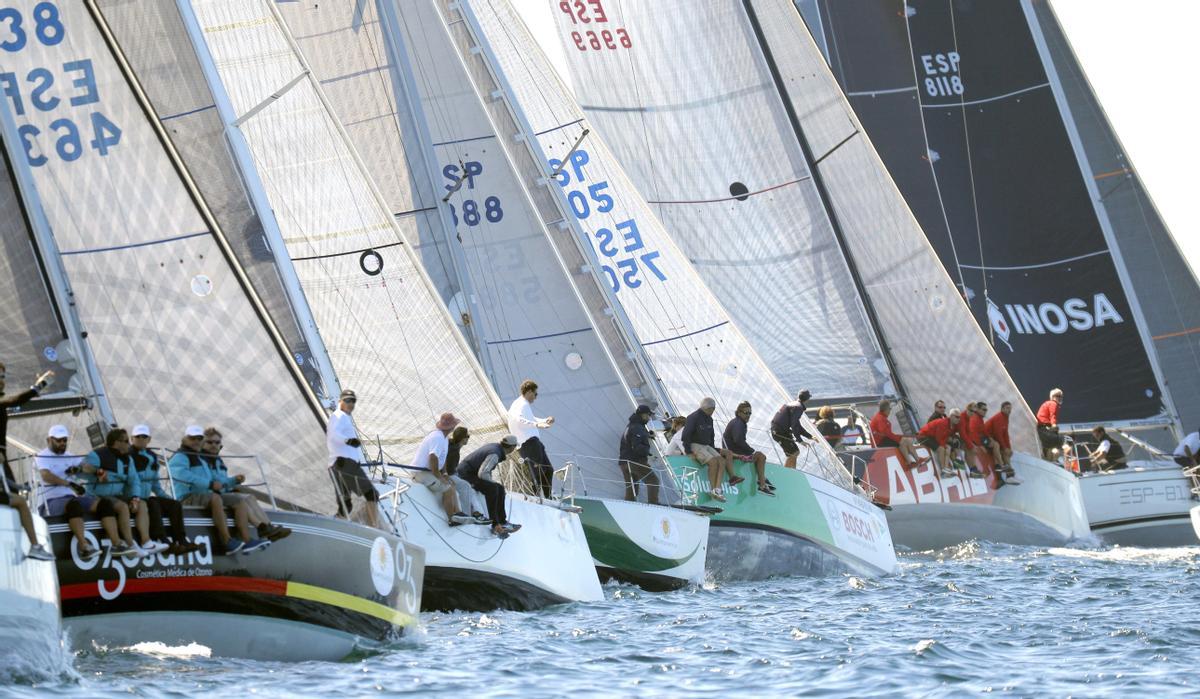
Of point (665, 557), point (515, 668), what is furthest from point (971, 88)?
point (515, 668)

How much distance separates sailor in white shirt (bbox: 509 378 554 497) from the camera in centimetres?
1468

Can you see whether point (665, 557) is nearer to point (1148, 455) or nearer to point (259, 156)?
point (259, 156)

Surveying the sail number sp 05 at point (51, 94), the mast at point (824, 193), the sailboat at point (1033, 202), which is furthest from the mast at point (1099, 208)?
the sail number sp 05 at point (51, 94)

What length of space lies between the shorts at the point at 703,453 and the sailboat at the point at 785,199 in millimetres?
5705

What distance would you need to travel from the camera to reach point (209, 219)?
12.0 metres

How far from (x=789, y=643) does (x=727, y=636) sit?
0.47m

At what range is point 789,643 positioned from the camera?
11750mm

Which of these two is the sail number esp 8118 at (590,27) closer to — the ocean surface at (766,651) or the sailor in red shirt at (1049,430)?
the sailor in red shirt at (1049,430)

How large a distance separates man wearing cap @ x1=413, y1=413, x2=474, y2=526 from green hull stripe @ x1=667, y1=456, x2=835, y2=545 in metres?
3.66

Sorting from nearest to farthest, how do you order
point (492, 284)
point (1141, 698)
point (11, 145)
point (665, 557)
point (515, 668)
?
1. point (1141, 698)
2. point (515, 668)
3. point (11, 145)
4. point (665, 557)
5. point (492, 284)

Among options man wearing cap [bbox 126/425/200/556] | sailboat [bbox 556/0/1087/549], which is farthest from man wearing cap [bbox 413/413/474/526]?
sailboat [bbox 556/0/1087/549]

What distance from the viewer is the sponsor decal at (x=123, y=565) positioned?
31.7 ft

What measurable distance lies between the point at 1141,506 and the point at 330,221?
35.2ft

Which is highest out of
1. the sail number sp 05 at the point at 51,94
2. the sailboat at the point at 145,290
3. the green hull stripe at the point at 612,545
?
the sail number sp 05 at the point at 51,94
